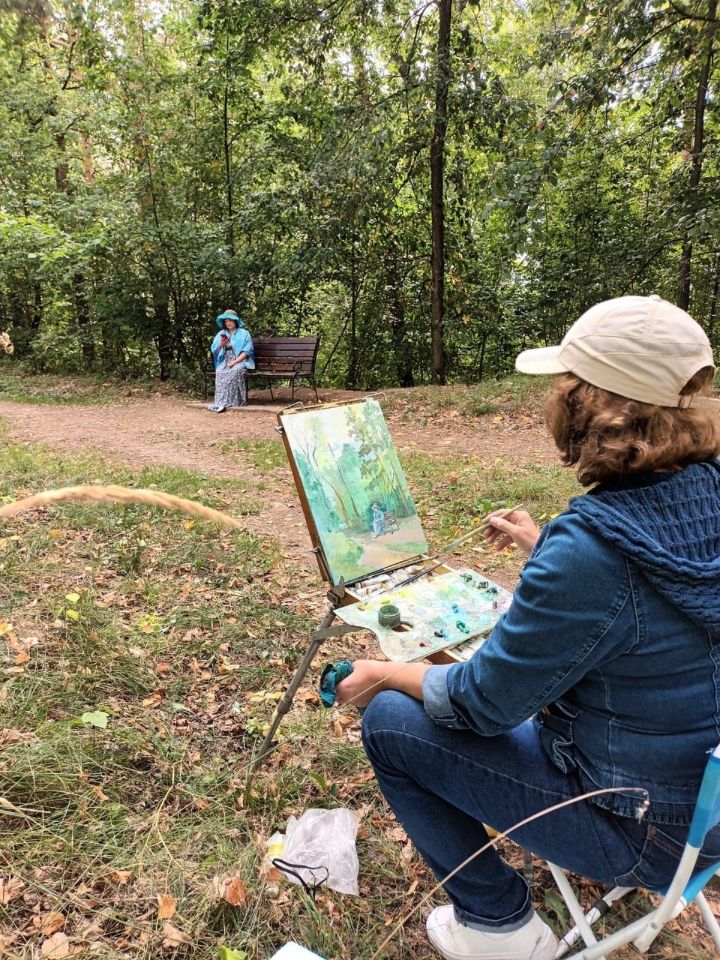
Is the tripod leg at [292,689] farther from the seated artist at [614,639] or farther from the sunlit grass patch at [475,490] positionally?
the sunlit grass patch at [475,490]

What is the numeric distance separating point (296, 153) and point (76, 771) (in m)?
10.2

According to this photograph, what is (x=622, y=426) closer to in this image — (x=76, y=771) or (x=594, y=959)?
(x=594, y=959)

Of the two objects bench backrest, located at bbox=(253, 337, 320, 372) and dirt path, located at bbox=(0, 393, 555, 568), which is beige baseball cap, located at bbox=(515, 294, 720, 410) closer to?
dirt path, located at bbox=(0, 393, 555, 568)

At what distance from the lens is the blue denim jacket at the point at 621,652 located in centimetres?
109

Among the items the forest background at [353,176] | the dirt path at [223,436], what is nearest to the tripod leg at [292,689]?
the dirt path at [223,436]

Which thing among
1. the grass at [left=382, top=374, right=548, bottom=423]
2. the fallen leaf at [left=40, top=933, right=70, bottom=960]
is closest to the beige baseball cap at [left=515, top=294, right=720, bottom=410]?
the fallen leaf at [left=40, top=933, right=70, bottom=960]

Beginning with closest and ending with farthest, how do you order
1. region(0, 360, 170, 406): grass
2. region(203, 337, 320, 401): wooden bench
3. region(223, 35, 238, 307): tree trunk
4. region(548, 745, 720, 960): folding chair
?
1. region(548, 745, 720, 960): folding chair
2. region(203, 337, 320, 401): wooden bench
3. region(0, 360, 170, 406): grass
4. region(223, 35, 238, 307): tree trunk

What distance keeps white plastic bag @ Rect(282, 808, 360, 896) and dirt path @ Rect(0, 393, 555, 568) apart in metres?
2.35

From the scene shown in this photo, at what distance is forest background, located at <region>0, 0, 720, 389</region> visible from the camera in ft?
24.1

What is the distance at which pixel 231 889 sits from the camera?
5.74ft

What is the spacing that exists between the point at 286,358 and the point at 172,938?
8.37 meters

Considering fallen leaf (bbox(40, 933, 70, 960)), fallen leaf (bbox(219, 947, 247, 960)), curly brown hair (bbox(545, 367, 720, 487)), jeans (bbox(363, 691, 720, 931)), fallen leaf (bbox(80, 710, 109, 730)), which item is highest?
curly brown hair (bbox(545, 367, 720, 487))

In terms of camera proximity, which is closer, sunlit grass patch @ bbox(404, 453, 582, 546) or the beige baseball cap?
the beige baseball cap

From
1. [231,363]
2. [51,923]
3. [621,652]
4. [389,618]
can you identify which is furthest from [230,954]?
[231,363]
